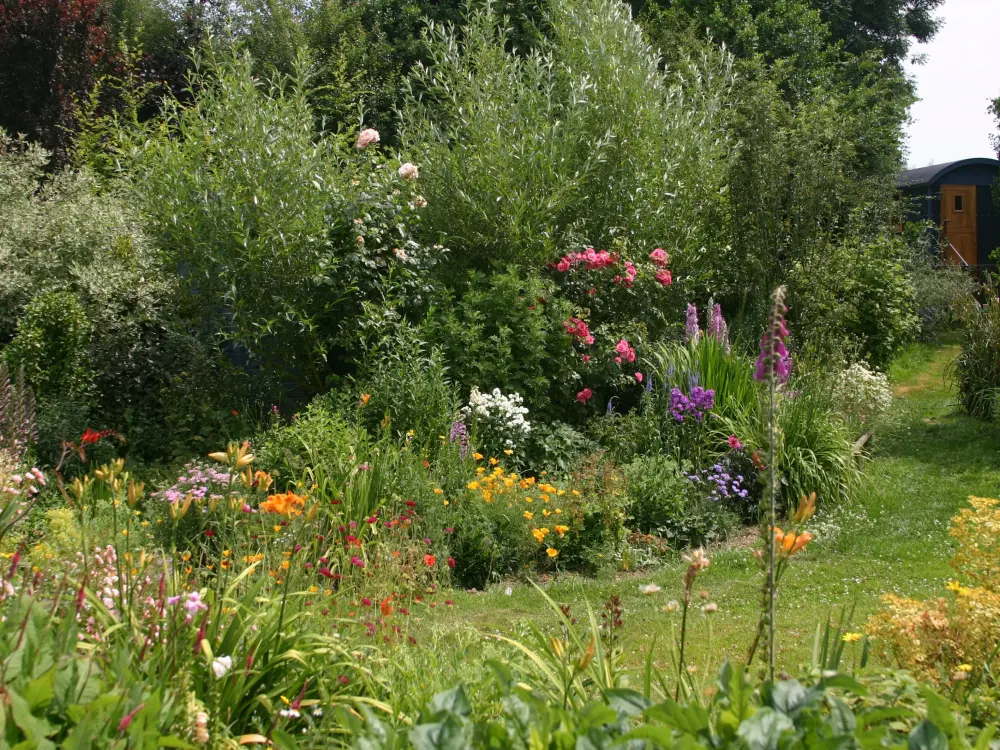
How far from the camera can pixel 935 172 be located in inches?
893


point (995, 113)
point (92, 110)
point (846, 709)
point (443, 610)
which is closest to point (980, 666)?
point (846, 709)

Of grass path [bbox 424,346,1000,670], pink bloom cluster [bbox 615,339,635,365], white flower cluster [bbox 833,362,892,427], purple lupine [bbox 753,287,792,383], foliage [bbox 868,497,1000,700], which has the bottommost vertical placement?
grass path [bbox 424,346,1000,670]

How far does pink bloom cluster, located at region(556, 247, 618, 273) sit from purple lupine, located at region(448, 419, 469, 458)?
243 cm

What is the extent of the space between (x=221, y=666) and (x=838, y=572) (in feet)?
15.5

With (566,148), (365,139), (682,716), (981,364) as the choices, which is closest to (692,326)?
(566,148)

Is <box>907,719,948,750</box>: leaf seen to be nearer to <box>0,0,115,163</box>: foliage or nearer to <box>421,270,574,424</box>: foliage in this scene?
<box>421,270,574,424</box>: foliage

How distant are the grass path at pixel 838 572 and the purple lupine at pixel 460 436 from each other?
1298 mm

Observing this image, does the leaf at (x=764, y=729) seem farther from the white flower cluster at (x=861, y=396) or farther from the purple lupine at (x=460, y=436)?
the white flower cluster at (x=861, y=396)

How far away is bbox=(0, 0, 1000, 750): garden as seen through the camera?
2500 millimetres

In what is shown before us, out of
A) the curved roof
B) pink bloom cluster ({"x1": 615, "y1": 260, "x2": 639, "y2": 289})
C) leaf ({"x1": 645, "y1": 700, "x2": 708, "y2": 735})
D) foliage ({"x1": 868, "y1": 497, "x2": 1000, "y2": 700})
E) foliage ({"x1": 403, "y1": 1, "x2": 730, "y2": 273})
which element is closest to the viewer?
leaf ({"x1": 645, "y1": 700, "x2": 708, "y2": 735})

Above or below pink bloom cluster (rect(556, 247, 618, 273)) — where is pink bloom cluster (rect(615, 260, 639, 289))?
below

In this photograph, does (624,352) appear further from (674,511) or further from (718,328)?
(674,511)

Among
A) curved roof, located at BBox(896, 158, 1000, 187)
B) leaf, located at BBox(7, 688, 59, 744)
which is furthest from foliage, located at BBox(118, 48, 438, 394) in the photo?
curved roof, located at BBox(896, 158, 1000, 187)

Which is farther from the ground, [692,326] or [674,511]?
[692,326]
